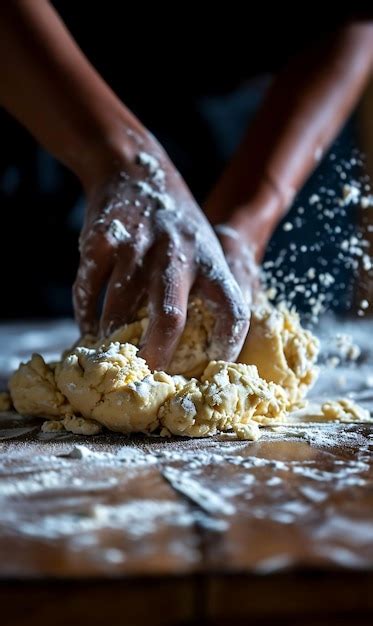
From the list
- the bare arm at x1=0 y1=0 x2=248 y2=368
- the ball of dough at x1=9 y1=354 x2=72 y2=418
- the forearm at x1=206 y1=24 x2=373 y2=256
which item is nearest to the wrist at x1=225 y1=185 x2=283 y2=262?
the forearm at x1=206 y1=24 x2=373 y2=256

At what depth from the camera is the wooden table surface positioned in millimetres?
486

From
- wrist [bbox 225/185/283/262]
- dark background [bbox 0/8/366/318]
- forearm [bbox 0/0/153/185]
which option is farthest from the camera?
dark background [bbox 0/8/366/318]

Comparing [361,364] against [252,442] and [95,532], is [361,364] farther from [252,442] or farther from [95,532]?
[95,532]

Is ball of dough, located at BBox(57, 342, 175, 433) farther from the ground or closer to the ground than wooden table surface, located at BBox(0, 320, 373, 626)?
farther from the ground

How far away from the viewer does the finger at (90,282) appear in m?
1.03

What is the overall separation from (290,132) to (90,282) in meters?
0.57

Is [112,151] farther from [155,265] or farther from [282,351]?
[282,351]

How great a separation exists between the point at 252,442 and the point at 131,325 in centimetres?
24

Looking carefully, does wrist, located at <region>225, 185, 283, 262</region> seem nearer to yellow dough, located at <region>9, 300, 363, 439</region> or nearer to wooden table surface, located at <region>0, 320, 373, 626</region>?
yellow dough, located at <region>9, 300, 363, 439</region>

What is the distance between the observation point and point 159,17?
1748 mm

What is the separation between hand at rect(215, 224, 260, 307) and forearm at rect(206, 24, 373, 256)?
0.13 ft

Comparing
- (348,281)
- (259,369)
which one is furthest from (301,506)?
(348,281)

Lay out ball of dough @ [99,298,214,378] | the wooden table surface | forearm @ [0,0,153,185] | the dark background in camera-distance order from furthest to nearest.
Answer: the dark background → forearm @ [0,0,153,185] → ball of dough @ [99,298,214,378] → the wooden table surface

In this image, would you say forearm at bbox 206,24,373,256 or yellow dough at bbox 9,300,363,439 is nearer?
yellow dough at bbox 9,300,363,439
